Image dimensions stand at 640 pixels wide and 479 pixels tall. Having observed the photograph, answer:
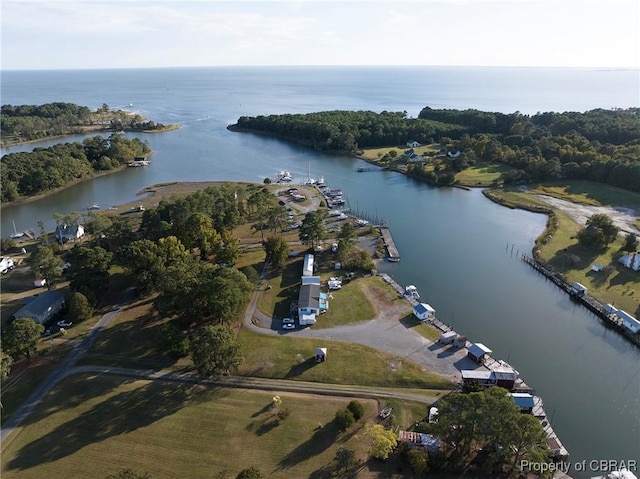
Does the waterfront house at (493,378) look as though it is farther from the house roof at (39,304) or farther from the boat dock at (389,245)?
the house roof at (39,304)

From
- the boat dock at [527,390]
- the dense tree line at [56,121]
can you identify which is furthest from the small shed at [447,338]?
the dense tree line at [56,121]

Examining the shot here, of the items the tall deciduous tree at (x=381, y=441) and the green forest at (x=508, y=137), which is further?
the green forest at (x=508, y=137)

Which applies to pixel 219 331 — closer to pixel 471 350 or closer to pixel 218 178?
pixel 471 350

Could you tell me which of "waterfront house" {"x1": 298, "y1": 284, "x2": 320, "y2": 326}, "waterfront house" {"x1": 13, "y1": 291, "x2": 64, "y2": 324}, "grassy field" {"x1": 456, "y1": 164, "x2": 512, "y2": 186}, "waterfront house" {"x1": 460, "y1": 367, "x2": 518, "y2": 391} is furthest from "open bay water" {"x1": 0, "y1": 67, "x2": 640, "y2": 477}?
"waterfront house" {"x1": 13, "y1": 291, "x2": 64, "y2": 324}

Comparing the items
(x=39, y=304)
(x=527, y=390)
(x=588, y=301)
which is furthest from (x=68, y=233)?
(x=588, y=301)

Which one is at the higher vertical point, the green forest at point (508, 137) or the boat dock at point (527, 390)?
the green forest at point (508, 137)

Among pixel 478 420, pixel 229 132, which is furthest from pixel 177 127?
pixel 478 420
